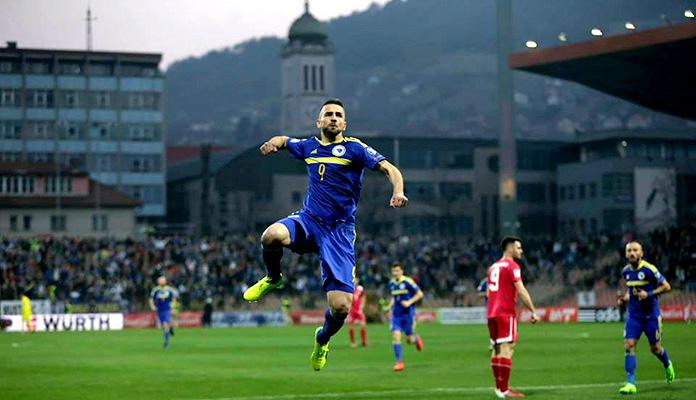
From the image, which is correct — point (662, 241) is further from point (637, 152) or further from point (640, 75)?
point (637, 152)

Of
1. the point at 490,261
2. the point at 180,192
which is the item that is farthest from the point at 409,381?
the point at 180,192

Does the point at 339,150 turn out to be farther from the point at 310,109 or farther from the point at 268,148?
the point at 310,109

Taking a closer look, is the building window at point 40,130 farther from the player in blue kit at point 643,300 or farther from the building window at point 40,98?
the player in blue kit at point 643,300

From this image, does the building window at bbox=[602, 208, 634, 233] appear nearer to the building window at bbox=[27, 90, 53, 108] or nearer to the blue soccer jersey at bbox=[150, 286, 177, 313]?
the building window at bbox=[27, 90, 53, 108]

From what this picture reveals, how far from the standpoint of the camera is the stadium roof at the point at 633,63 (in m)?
55.9

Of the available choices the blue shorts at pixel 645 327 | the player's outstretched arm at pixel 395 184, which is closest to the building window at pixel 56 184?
the blue shorts at pixel 645 327

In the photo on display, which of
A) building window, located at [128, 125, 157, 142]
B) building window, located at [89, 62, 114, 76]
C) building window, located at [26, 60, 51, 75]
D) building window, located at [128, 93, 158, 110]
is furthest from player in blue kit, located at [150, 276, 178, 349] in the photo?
building window, located at [128, 125, 157, 142]

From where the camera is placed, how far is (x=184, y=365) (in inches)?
1385

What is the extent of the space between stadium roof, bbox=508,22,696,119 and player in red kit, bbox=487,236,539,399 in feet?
110

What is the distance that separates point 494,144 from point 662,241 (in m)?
65.5

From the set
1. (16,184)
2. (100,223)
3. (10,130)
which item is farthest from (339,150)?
(10,130)

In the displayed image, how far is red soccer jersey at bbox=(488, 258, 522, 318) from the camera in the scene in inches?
911

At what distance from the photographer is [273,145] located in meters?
15.5

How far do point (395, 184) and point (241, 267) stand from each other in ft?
198
